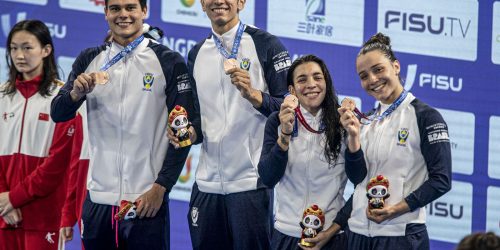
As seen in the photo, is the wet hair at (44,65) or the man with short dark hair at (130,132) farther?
the wet hair at (44,65)

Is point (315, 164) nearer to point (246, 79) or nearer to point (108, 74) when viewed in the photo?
point (246, 79)

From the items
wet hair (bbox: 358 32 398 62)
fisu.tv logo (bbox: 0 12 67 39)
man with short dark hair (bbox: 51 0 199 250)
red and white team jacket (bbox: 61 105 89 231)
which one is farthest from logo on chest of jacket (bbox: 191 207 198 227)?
fisu.tv logo (bbox: 0 12 67 39)

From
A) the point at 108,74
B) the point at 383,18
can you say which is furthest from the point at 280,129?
the point at 383,18

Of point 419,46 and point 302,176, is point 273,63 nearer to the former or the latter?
point 302,176

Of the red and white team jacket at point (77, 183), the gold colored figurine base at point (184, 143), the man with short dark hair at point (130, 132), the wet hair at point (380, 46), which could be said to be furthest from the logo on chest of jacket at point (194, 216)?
the wet hair at point (380, 46)

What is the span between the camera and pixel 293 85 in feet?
13.8

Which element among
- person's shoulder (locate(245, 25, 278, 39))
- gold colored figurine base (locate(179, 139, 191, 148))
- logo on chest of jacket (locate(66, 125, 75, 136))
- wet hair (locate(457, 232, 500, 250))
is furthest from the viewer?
logo on chest of jacket (locate(66, 125, 75, 136))

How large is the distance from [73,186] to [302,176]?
1254mm

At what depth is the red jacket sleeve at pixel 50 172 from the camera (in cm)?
468

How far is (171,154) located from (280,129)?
1.53 feet

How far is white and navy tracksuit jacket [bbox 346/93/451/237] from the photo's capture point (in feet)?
12.8

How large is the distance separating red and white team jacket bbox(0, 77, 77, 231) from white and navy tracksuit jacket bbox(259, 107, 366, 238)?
116 centimetres

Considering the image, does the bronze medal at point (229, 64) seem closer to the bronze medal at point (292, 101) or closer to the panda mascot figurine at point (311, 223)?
the bronze medal at point (292, 101)

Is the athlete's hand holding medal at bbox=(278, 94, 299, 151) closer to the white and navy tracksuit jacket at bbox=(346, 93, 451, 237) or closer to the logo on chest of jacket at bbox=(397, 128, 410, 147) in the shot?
the white and navy tracksuit jacket at bbox=(346, 93, 451, 237)
